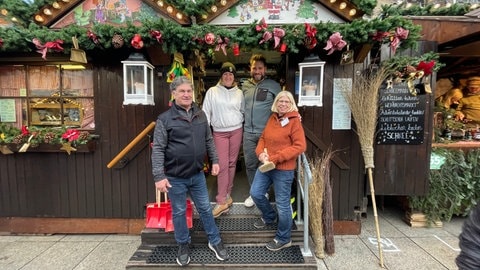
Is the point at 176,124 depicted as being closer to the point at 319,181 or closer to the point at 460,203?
the point at 319,181

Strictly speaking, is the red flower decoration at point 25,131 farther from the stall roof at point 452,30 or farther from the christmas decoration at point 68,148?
the stall roof at point 452,30

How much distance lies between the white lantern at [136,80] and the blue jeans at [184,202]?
1064 mm

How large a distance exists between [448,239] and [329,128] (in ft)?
6.57

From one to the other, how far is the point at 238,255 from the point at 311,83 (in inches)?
77.3

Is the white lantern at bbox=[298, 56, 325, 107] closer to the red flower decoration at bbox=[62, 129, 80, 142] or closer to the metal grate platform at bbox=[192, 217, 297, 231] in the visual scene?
the metal grate platform at bbox=[192, 217, 297, 231]

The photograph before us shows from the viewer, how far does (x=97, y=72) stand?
3316mm

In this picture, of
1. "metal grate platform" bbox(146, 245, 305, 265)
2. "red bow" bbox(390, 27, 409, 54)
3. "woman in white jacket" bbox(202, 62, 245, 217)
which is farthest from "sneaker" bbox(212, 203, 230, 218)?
"red bow" bbox(390, 27, 409, 54)

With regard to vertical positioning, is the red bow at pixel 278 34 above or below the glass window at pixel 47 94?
above

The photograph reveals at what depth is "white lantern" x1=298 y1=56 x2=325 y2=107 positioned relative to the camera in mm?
2951

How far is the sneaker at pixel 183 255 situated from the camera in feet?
8.25

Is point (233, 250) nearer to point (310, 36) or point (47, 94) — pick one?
point (310, 36)

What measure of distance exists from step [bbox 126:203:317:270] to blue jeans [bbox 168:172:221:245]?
0.84 ft

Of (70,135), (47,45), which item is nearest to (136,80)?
(47,45)

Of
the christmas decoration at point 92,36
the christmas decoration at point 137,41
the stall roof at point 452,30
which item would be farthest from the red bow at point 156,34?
the stall roof at point 452,30
